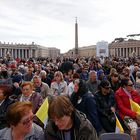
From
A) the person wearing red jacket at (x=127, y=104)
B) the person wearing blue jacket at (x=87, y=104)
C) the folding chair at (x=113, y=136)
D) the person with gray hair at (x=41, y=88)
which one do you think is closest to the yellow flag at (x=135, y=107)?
the person wearing red jacket at (x=127, y=104)

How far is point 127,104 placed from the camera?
20.9 feet

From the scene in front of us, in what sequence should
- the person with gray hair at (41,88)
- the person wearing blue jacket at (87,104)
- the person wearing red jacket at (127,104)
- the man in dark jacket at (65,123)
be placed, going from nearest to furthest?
the man in dark jacket at (65,123) → the person wearing blue jacket at (87,104) → the person wearing red jacket at (127,104) → the person with gray hair at (41,88)

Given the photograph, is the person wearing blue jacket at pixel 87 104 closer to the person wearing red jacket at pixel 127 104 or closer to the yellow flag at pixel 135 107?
the person wearing red jacket at pixel 127 104

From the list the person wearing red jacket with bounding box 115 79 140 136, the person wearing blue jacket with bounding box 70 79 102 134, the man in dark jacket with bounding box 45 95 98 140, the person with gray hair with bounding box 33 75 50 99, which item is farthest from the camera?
the person with gray hair with bounding box 33 75 50 99

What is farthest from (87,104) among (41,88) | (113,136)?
(41,88)

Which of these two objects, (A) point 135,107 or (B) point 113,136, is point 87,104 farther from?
(B) point 113,136

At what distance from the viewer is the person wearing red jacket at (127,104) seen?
6070 millimetres

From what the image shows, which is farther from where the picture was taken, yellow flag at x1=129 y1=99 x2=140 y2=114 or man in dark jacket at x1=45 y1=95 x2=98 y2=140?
yellow flag at x1=129 y1=99 x2=140 y2=114

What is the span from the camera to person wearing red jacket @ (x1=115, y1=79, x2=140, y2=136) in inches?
239

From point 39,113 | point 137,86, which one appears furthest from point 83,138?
point 137,86

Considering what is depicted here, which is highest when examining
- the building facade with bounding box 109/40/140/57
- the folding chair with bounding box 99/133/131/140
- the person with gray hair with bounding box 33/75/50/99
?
the building facade with bounding box 109/40/140/57

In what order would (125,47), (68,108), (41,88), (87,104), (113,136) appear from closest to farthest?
(68,108) → (113,136) → (87,104) → (41,88) → (125,47)

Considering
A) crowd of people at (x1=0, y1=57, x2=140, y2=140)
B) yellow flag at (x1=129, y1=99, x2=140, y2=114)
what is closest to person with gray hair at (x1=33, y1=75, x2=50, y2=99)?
crowd of people at (x1=0, y1=57, x2=140, y2=140)

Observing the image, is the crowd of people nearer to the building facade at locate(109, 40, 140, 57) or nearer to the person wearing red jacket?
the person wearing red jacket
